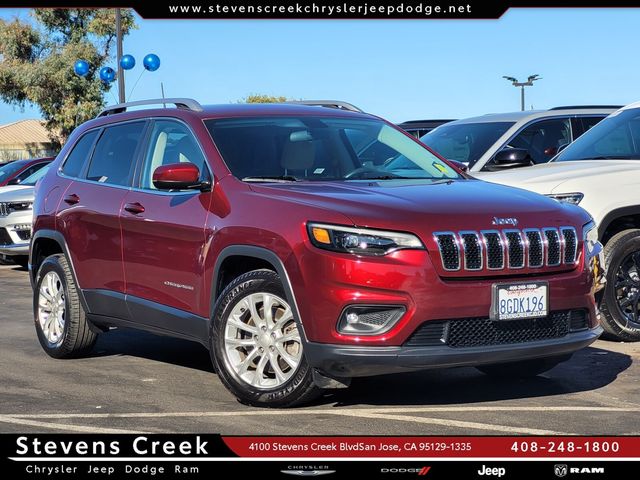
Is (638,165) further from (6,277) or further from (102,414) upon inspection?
(6,277)

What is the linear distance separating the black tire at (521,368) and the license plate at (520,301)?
3.37 feet

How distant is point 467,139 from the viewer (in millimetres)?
12445

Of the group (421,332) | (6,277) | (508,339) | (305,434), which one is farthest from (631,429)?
(6,277)

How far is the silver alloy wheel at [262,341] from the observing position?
6.45m

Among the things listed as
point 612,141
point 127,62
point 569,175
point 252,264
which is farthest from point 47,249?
point 127,62

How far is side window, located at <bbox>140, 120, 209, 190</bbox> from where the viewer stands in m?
7.49

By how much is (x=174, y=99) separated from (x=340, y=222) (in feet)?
7.89

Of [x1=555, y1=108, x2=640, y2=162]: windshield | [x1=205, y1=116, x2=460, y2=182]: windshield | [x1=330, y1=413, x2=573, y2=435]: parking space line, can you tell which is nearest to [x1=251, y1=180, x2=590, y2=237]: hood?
[x1=205, y1=116, x2=460, y2=182]: windshield

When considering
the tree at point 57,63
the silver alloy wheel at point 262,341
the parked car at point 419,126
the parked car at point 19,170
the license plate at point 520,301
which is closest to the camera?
the license plate at point 520,301

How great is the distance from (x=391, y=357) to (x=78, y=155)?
152 inches

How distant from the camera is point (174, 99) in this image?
804cm

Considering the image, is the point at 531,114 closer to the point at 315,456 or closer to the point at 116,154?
the point at 116,154
